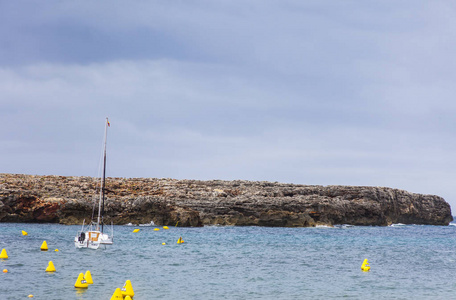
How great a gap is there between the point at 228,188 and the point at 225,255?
70.9 metres

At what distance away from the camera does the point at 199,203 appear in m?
89.8

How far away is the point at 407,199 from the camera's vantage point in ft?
436

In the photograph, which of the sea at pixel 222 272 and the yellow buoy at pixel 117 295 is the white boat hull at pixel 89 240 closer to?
the sea at pixel 222 272

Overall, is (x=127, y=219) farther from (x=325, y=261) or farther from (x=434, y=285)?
(x=434, y=285)

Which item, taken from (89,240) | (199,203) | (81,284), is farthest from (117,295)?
(199,203)

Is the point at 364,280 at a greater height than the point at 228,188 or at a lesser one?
lesser

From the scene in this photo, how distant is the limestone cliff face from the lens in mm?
78750

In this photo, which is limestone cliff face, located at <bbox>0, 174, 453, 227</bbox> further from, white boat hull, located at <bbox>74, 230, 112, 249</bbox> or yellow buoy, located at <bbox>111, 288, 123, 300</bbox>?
yellow buoy, located at <bbox>111, 288, 123, 300</bbox>

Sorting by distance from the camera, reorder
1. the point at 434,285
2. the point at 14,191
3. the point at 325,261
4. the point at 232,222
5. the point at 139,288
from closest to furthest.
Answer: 1. the point at 139,288
2. the point at 434,285
3. the point at 325,261
4. the point at 14,191
5. the point at 232,222

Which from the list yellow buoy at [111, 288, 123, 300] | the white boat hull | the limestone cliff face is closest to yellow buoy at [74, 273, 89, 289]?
yellow buoy at [111, 288, 123, 300]

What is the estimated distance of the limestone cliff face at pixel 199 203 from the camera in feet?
258

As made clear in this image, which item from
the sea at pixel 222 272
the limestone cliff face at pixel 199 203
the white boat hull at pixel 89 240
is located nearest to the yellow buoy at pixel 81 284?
the sea at pixel 222 272

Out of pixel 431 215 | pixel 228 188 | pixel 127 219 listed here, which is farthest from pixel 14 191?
pixel 431 215

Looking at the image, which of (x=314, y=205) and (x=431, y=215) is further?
(x=431, y=215)
